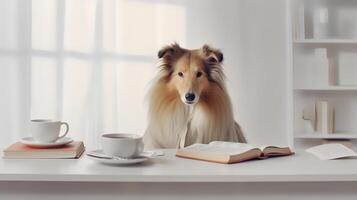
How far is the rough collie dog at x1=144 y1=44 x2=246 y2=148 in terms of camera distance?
260 cm

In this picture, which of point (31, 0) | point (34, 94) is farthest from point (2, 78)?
point (31, 0)

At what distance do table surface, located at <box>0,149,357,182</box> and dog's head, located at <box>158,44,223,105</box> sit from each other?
4.06ft

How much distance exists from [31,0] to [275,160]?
1.98 m

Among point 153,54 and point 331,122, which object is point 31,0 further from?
point 331,122

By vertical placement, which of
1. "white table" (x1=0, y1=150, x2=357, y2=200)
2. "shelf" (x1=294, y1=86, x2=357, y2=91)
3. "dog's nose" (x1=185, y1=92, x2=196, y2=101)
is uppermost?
"shelf" (x1=294, y1=86, x2=357, y2=91)

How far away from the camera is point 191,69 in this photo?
2.60 m

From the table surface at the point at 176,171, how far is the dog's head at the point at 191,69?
124cm

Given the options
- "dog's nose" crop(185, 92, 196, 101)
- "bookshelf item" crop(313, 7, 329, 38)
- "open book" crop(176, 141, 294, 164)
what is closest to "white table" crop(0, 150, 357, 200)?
"open book" crop(176, 141, 294, 164)

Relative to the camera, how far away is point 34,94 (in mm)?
2713

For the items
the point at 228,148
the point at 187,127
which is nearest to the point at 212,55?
the point at 187,127

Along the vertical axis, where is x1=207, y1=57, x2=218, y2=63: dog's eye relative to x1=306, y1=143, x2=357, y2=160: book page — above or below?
above

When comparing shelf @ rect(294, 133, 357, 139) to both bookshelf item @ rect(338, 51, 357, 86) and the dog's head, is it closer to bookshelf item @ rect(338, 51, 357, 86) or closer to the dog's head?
bookshelf item @ rect(338, 51, 357, 86)

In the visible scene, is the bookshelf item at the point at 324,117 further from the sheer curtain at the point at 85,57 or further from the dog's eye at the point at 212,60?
the sheer curtain at the point at 85,57

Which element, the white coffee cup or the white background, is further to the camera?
the white background
